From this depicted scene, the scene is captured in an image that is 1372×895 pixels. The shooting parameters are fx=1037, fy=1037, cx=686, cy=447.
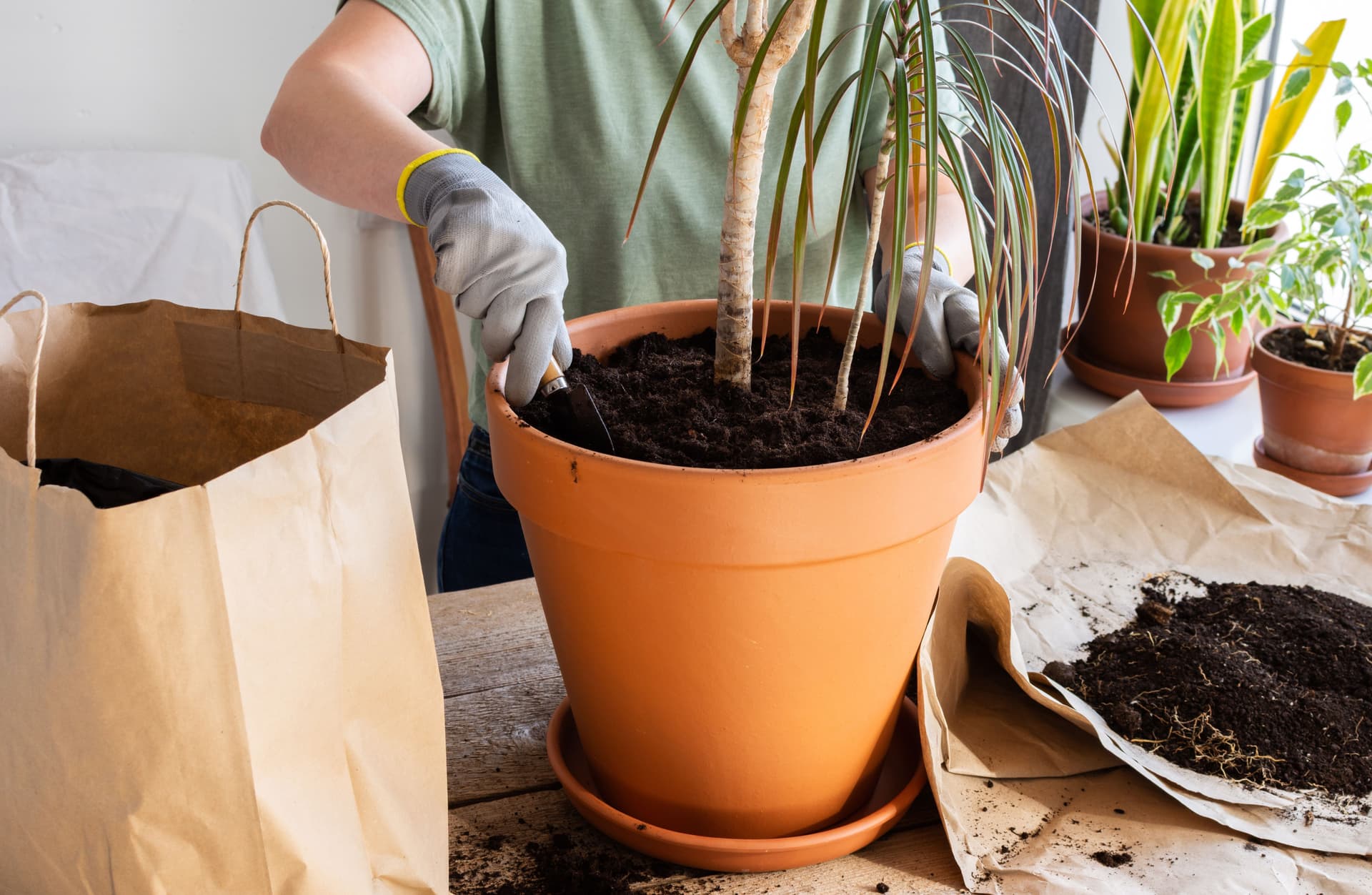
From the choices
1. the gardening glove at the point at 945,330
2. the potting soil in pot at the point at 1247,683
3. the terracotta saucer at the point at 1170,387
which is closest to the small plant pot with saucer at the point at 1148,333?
A: the terracotta saucer at the point at 1170,387

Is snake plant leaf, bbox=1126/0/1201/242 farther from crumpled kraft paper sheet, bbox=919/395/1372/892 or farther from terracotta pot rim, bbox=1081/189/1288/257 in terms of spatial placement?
crumpled kraft paper sheet, bbox=919/395/1372/892

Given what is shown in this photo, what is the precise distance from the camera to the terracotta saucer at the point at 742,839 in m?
0.63

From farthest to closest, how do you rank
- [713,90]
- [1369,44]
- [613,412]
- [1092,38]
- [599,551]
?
[1369,44]
[1092,38]
[713,90]
[613,412]
[599,551]

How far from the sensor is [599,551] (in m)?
0.58

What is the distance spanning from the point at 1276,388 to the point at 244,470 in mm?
1318

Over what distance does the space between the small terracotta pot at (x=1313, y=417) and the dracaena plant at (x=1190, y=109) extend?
0.28 m

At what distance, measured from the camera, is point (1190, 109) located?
1657 mm

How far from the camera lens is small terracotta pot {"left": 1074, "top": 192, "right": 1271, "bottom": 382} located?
1.54 meters

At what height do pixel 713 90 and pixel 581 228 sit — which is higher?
pixel 713 90

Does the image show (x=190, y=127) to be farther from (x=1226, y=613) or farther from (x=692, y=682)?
(x=1226, y=613)

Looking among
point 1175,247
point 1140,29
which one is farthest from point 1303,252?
point 1140,29

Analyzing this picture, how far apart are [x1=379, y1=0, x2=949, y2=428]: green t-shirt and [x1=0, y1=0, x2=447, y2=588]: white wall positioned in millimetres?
570

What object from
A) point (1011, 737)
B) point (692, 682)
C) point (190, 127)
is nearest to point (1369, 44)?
point (1011, 737)

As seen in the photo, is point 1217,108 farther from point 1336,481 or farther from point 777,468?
point 777,468
